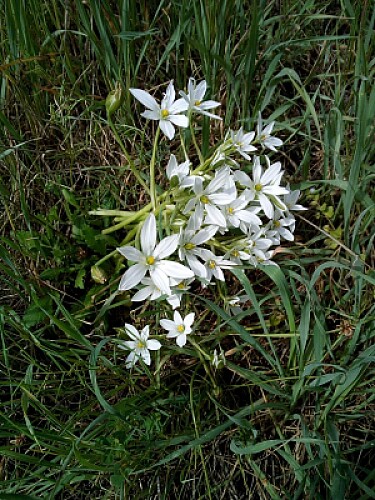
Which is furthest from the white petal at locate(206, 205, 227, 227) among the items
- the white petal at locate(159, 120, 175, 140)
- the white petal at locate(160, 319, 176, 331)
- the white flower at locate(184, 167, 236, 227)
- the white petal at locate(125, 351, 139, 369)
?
the white petal at locate(125, 351, 139, 369)

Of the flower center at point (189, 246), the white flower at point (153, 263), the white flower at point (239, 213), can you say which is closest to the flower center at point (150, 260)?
the white flower at point (153, 263)

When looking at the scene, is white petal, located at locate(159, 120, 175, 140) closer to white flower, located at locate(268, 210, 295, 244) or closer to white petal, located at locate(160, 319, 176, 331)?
white flower, located at locate(268, 210, 295, 244)

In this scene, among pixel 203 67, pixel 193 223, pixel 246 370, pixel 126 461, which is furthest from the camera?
pixel 203 67

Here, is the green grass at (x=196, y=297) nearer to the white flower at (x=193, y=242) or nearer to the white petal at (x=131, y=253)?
the white flower at (x=193, y=242)

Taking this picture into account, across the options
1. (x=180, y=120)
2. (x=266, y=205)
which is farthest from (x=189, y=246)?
(x=180, y=120)

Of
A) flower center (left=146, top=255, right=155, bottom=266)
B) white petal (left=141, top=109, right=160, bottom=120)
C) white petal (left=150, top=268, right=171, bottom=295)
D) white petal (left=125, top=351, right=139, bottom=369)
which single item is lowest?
white petal (left=125, top=351, right=139, bottom=369)

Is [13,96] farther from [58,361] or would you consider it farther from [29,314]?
[58,361]

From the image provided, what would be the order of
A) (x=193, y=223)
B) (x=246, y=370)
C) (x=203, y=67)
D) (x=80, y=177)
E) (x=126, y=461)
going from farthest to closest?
1. (x=80, y=177)
2. (x=203, y=67)
3. (x=246, y=370)
4. (x=126, y=461)
5. (x=193, y=223)

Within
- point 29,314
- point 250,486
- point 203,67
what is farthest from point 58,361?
point 203,67
